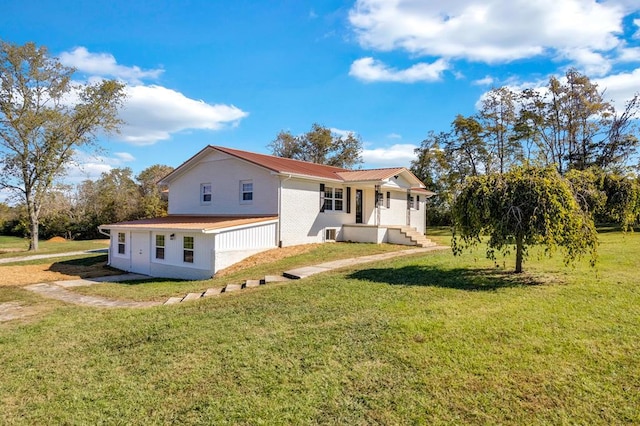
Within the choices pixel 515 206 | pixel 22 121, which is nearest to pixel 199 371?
pixel 515 206

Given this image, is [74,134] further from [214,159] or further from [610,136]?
[610,136]

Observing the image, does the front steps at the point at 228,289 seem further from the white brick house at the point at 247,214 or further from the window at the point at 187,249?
the window at the point at 187,249

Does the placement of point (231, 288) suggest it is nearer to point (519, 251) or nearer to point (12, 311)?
point (12, 311)

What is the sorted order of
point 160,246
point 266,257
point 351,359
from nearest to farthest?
point 351,359
point 266,257
point 160,246

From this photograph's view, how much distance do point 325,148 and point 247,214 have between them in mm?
28202

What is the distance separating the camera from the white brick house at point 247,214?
47.9 ft

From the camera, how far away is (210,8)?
11531 millimetres

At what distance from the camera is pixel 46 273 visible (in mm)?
15586

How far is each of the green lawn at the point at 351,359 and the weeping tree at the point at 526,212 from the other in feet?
3.16

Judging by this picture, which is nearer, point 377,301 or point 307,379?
point 307,379

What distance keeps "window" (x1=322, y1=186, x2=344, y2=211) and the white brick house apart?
50 mm

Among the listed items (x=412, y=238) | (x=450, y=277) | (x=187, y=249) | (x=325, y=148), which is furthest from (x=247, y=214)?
(x=325, y=148)

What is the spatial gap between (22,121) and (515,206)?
28.0m

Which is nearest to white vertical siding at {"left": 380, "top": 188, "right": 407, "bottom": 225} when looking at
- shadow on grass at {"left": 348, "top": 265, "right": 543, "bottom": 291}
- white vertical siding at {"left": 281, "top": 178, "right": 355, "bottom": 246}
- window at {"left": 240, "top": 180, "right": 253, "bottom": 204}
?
white vertical siding at {"left": 281, "top": 178, "right": 355, "bottom": 246}
